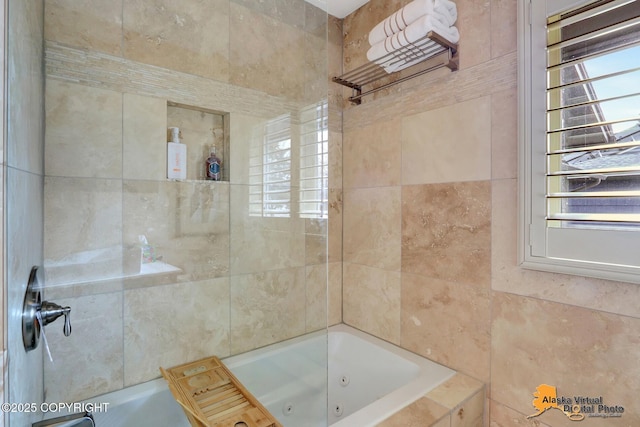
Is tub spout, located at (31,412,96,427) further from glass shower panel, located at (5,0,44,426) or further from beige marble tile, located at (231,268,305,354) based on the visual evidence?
beige marble tile, located at (231,268,305,354)

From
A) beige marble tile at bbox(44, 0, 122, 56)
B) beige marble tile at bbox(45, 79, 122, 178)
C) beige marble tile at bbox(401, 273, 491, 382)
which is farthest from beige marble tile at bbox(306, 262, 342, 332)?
beige marble tile at bbox(44, 0, 122, 56)

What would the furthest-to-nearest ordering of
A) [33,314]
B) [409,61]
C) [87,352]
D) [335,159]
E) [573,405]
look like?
1. [335,159]
2. [409,61]
3. [87,352]
4. [573,405]
5. [33,314]

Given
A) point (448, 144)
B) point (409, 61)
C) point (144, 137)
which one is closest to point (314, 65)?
point (409, 61)

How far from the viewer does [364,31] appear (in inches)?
74.0

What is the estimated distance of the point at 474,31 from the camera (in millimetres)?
1343

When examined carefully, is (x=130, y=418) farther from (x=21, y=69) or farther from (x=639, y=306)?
(x=639, y=306)

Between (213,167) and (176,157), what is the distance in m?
0.17

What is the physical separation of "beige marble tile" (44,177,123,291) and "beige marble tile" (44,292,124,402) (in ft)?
0.34

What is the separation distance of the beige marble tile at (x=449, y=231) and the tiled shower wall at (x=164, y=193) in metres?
0.47

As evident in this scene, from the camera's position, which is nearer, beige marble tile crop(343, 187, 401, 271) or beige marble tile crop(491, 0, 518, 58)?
beige marble tile crop(491, 0, 518, 58)

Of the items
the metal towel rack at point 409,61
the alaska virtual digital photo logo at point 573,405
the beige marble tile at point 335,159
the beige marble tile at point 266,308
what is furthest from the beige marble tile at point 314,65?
the alaska virtual digital photo logo at point 573,405

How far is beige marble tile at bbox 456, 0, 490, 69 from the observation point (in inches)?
51.1

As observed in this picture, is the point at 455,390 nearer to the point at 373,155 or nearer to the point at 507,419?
the point at 507,419

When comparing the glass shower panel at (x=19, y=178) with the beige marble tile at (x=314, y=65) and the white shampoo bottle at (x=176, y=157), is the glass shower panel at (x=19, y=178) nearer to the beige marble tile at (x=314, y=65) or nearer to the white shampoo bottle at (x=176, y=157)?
the white shampoo bottle at (x=176, y=157)
